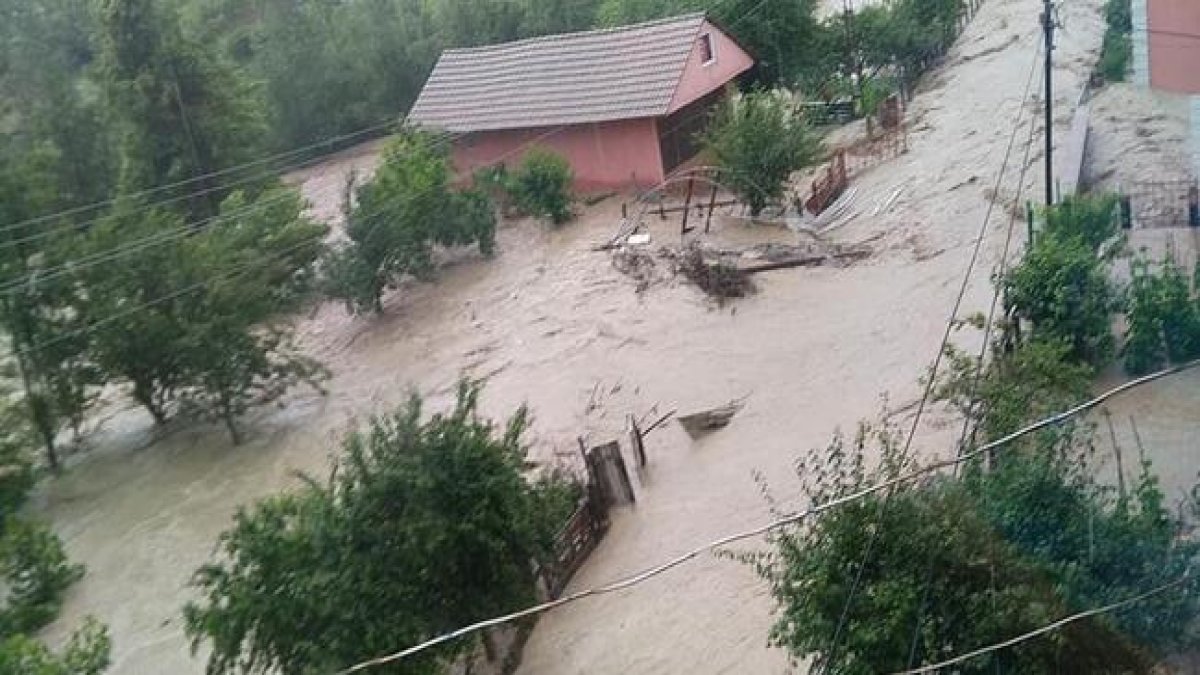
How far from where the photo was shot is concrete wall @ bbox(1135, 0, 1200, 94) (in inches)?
590

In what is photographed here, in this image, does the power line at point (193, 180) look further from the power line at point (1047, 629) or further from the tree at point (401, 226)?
the power line at point (1047, 629)

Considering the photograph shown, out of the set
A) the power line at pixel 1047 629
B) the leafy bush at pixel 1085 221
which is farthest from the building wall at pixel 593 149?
the power line at pixel 1047 629

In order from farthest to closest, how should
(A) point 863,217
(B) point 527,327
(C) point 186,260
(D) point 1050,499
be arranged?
(A) point 863,217 → (B) point 527,327 → (C) point 186,260 → (D) point 1050,499

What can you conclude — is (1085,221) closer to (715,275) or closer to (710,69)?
(715,275)

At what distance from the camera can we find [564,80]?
28.1 m

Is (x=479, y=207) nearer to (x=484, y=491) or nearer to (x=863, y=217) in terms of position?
(x=863, y=217)

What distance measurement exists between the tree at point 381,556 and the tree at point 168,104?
17.2 meters

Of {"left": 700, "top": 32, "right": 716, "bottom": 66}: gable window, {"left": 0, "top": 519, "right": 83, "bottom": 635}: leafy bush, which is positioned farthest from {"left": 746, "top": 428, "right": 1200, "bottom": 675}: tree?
{"left": 700, "top": 32, "right": 716, "bottom": 66}: gable window

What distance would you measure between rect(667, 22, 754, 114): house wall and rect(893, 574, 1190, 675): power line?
19.4 meters

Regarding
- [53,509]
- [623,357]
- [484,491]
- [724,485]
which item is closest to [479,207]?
[623,357]

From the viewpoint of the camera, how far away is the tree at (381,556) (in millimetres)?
9945

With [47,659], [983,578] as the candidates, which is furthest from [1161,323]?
[47,659]

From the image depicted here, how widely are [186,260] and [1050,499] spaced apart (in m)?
14.7

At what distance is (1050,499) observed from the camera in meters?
8.38
